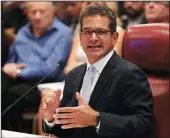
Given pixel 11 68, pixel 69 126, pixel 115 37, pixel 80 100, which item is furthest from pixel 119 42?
pixel 11 68

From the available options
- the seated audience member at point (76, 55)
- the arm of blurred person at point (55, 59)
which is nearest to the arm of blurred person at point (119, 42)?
the seated audience member at point (76, 55)

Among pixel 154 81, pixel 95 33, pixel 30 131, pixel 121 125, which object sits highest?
pixel 95 33

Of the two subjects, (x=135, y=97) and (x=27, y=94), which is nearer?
(x=135, y=97)

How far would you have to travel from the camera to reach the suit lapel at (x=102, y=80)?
1.23m

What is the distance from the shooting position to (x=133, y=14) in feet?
4.42

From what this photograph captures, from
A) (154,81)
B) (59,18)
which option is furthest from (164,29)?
(59,18)

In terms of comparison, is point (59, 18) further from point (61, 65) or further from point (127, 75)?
point (127, 75)

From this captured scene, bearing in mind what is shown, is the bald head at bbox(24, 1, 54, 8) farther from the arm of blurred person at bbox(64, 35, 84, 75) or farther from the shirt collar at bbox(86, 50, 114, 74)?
the shirt collar at bbox(86, 50, 114, 74)

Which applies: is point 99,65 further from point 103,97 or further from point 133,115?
point 133,115

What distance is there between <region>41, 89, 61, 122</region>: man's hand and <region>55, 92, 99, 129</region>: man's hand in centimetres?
3

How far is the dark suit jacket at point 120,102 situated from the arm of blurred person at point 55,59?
162 mm

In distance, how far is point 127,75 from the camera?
1.19 m

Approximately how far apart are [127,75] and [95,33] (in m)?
0.18

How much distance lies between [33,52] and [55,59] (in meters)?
0.14
